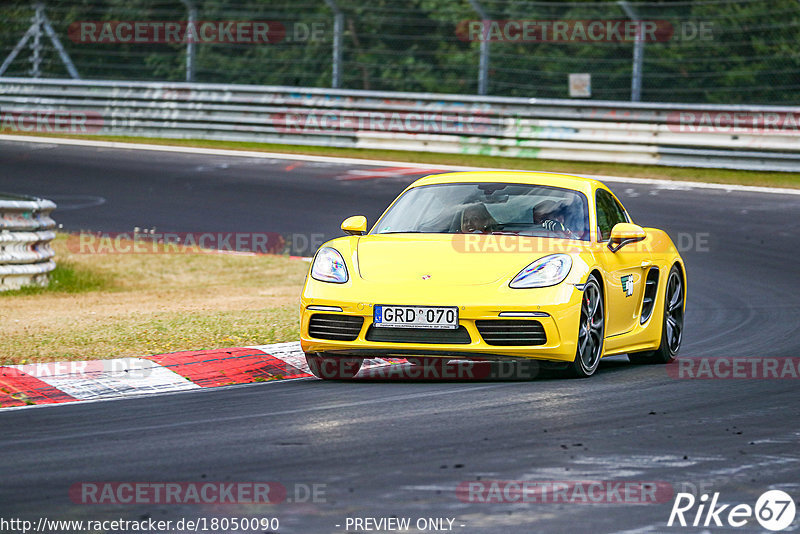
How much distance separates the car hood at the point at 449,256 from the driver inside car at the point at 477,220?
17 centimetres

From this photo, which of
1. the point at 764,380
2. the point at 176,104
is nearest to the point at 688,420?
the point at 764,380

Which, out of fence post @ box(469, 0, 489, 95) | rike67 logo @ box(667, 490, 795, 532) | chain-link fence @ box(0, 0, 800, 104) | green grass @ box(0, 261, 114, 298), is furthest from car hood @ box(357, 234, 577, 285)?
fence post @ box(469, 0, 489, 95)

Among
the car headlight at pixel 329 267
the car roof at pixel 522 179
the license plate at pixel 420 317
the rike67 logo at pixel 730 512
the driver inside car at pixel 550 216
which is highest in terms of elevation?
the car roof at pixel 522 179

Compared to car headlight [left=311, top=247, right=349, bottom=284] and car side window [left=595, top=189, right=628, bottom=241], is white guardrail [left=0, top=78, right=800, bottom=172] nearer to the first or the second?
car side window [left=595, top=189, right=628, bottom=241]

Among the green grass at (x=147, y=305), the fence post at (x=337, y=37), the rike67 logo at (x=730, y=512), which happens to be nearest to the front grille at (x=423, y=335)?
the green grass at (x=147, y=305)

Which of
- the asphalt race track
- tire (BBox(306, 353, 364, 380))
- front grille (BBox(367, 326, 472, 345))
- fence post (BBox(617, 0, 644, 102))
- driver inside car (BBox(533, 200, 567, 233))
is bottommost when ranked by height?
tire (BBox(306, 353, 364, 380))

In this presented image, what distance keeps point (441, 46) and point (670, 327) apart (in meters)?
15.0

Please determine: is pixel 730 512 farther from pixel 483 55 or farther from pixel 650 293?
pixel 483 55

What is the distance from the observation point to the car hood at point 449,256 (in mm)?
7809

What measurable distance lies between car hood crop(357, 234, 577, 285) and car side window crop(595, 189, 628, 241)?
69cm

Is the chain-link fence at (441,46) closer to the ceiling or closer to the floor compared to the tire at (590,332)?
closer to the ceiling

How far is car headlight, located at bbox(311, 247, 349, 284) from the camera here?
7980 millimetres

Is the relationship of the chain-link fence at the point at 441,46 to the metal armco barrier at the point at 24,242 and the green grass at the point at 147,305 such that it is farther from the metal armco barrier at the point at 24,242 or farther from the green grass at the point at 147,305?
the metal armco barrier at the point at 24,242

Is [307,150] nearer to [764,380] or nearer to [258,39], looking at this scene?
[258,39]
